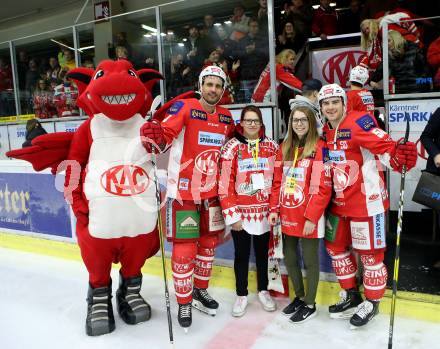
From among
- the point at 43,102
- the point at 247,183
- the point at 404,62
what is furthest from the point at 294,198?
the point at 43,102

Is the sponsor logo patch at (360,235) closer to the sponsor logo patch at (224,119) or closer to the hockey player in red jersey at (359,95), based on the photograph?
the sponsor logo patch at (224,119)

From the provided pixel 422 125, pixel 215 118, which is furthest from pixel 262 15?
pixel 215 118

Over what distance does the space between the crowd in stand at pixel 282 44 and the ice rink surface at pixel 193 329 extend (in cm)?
206

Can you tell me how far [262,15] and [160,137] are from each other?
8.21 feet

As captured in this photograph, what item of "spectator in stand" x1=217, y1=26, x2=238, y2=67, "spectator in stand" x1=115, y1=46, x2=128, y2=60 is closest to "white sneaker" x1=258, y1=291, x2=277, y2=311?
"spectator in stand" x1=217, y1=26, x2=238, y2=67

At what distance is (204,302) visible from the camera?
2512 mm

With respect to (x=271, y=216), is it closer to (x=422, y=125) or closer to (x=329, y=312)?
(x=329, y=312)

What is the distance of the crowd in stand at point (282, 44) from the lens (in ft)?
11.5

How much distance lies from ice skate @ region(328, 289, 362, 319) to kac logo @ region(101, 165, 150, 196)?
3.98 feet

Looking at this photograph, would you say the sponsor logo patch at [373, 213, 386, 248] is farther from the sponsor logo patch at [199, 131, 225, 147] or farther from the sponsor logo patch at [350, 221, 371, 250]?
the sponsor logo patch at [199, 131, 225, 147]

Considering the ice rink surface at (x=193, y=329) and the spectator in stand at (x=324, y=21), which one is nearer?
the ice rink surface at (x=193, y=329)

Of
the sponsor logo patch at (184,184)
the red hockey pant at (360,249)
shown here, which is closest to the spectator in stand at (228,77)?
the sponsor logo patch at (184,184)

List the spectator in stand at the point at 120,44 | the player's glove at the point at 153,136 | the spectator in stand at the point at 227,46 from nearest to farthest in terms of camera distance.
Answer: the player's glove at the point at 153,136 → the spectator in stand at the point at 227,46 → the spectator in stand at the point at 120,44

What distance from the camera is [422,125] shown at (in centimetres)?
337
